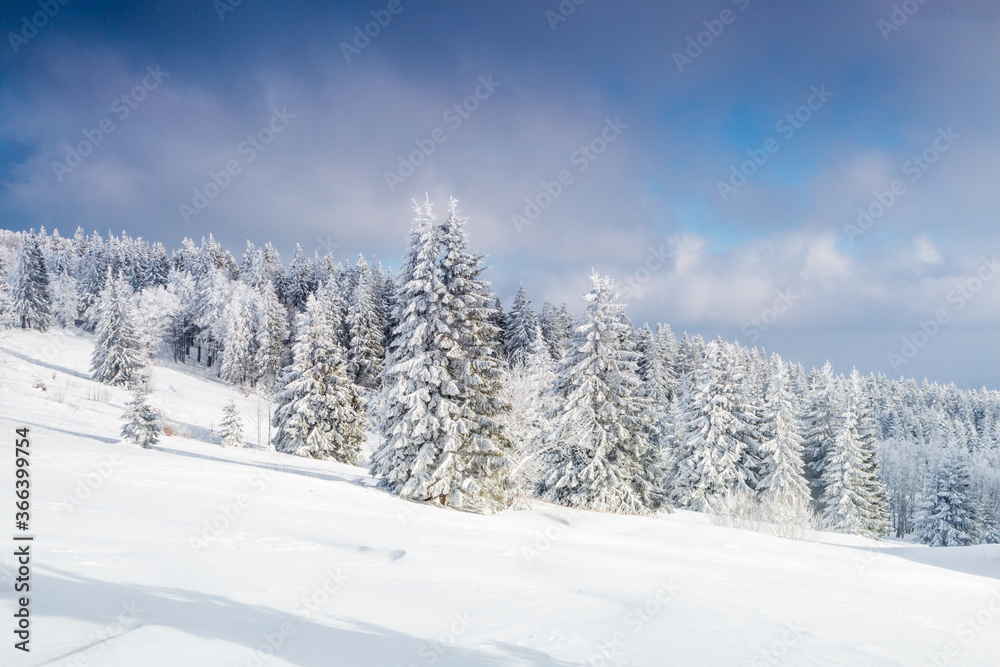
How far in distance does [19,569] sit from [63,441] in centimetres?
1292

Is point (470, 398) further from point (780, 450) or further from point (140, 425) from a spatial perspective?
point (780, 450)

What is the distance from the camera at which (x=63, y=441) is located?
1459 centimetres

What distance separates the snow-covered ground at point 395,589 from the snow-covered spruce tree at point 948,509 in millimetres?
39917

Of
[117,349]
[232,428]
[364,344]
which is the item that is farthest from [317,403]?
[117,349]

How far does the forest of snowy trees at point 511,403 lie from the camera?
18.6m

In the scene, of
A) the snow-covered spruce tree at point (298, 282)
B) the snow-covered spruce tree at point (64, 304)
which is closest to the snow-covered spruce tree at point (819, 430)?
the snow-covered spruce tree at point (298, 282)

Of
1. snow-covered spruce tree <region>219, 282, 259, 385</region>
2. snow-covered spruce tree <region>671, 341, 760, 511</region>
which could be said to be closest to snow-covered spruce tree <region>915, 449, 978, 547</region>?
snow-covered spruce tree <region>671, 341, 760, 511</region>

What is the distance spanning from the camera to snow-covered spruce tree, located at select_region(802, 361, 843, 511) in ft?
147

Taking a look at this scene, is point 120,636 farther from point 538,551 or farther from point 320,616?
point 538,551

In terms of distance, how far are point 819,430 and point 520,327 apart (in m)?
33.4

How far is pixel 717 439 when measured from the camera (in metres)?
34.2

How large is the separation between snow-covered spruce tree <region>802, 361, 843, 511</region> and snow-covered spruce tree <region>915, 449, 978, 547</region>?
8528 millimetres

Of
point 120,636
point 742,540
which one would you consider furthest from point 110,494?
point 742,540

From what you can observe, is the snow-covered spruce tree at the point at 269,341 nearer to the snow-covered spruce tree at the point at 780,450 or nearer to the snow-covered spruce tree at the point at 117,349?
the snow-covered spruce tree at the point at 117,349
